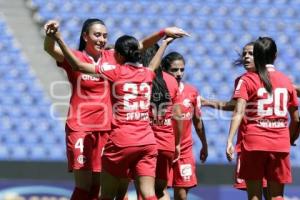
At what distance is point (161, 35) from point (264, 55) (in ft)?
3.35

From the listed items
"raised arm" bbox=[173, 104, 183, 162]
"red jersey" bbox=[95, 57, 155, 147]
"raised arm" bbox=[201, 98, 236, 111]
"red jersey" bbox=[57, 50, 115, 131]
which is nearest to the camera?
"red jersey" bbox=[95, 57, 155, 147]

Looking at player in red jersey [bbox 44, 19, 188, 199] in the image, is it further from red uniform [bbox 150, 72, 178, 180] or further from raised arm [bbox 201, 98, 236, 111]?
raised arm [bbox 201, 98, 236, 111]

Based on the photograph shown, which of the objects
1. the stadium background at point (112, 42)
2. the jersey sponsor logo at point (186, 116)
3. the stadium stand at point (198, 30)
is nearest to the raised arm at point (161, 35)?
the jersey sponsor logo at point (186, 116)

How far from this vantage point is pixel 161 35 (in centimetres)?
730

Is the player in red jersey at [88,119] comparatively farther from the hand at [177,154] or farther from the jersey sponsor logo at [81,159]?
the hand at [177,154]

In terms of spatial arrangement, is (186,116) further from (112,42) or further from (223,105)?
(112,42)

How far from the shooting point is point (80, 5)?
17.8 metres

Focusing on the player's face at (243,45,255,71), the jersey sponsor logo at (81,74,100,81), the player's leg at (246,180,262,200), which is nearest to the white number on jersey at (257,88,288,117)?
the player's leg at (246,180,262,200)

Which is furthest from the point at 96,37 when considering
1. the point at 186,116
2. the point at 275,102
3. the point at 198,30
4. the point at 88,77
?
the point at 198,30

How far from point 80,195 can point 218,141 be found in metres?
7.46

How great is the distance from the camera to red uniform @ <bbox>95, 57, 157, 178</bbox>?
22.6ft

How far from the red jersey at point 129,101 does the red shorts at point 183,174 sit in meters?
2.20

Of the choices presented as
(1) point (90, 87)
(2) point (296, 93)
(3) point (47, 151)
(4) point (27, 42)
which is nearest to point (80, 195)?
(1) point (90, 87)

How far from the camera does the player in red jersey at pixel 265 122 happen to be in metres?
7.38
